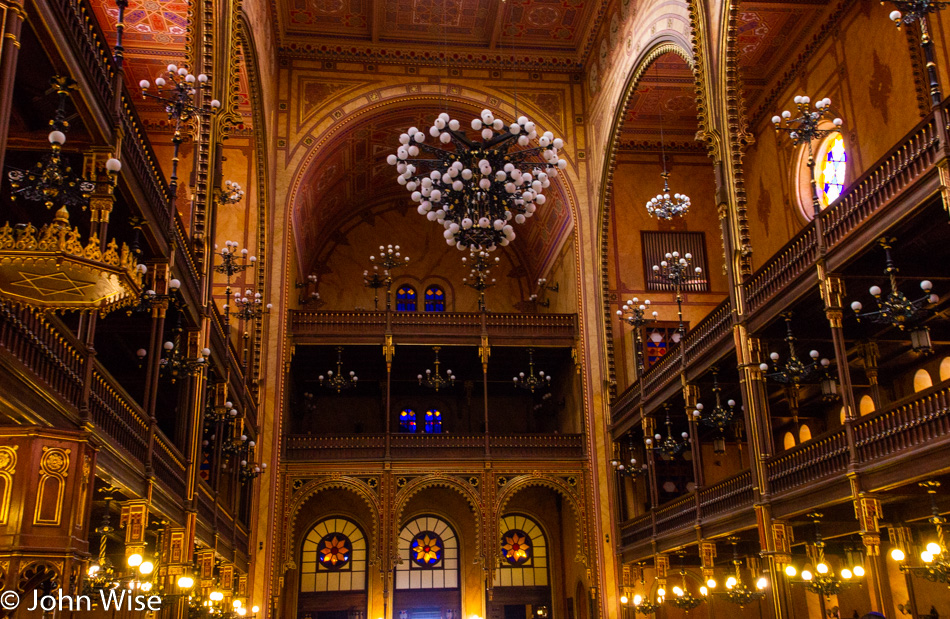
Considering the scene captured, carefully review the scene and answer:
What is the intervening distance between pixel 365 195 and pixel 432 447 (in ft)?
32.5

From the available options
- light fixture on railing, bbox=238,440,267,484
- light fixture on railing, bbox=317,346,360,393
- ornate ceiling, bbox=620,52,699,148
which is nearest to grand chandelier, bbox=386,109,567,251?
light fixture on railing, bbox=238,440,267,484

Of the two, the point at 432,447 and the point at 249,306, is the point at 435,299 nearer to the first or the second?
the point at 432,447

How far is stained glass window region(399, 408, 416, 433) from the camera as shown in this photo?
1102 inches

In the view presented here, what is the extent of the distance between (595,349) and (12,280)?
18497 mm

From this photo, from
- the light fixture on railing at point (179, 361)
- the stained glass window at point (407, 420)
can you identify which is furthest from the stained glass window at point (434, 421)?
the light fixture on railing at point (179, 361)

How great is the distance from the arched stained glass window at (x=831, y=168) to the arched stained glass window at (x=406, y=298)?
13.9m

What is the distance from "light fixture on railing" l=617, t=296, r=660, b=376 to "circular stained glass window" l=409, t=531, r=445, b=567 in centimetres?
879

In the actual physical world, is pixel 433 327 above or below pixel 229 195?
above

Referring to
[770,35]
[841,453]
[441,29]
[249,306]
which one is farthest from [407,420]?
[841,453]

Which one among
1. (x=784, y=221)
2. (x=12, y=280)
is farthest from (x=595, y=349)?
(x=12, y=280)

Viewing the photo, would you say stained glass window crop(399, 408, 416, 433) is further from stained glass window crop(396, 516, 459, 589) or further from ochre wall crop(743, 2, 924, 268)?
ochre wall crop(743, 2, 924, 268)

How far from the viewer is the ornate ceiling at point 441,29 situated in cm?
2353

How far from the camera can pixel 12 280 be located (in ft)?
21.7

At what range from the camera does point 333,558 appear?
26.1 metres
